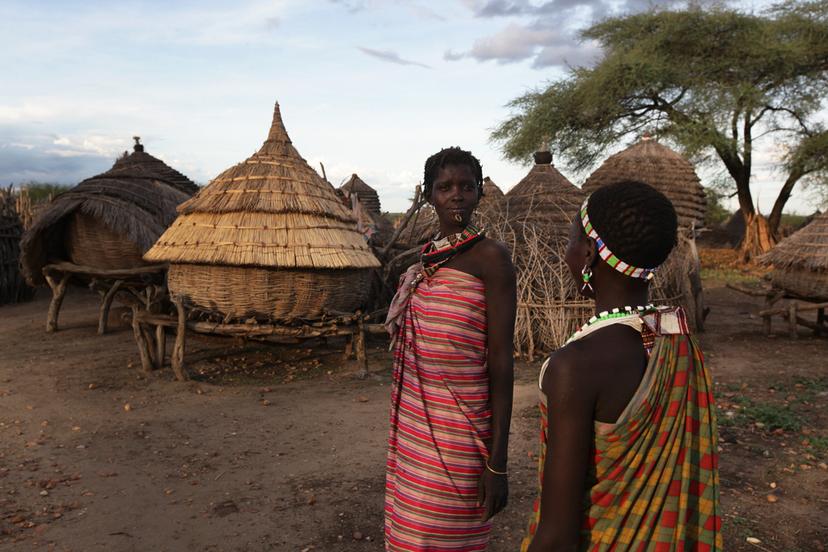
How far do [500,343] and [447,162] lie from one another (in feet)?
2.39

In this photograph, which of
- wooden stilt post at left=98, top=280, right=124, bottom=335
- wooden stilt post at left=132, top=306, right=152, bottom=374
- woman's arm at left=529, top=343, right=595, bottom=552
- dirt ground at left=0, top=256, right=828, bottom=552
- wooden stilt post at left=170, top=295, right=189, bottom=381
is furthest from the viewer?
wooden stilt post at left=98, top=280, right=124, bottom=335

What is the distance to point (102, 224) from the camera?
398 inches

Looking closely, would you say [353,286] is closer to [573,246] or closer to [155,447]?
[155,447]

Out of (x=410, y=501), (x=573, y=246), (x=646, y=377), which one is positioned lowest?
(x=410, y=501)

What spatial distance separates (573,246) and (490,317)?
73cm

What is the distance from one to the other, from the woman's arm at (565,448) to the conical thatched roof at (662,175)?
15.3m

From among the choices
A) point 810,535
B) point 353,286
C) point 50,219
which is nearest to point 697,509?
point 810,535

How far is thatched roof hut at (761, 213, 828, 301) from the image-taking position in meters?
9.06

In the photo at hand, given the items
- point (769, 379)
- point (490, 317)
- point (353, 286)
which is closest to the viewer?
point (490, 317)

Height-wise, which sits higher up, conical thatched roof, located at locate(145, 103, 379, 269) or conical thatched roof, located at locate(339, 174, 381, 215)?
conical thatched roof, located at locate(339, 174, 381, 215)

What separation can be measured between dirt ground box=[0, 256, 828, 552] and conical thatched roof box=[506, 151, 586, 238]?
7.89ft

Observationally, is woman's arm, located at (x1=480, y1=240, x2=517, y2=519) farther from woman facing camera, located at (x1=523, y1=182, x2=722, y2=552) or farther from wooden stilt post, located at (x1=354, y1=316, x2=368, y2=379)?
wooden stilt post, located at (x1=354, y1=316, x2=368, y2=379)

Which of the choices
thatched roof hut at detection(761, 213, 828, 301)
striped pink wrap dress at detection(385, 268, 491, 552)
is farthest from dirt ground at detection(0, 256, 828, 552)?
striped pink wrap dress at detection(385, 268, 491, 552)

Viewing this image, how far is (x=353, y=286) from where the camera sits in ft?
26.1
